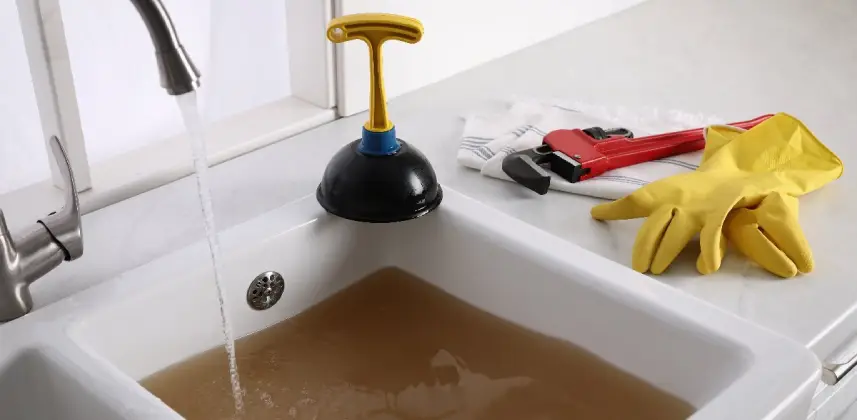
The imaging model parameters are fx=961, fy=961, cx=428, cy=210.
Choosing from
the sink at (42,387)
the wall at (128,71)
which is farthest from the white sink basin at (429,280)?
the wall at (128,71)

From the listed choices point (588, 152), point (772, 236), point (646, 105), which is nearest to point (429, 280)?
point (588, 152)

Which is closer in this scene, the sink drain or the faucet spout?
the faucet spout

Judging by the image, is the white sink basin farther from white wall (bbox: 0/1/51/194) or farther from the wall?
white wall (bbox: 0/1/51/194)

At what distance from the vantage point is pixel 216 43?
2770 millimetres

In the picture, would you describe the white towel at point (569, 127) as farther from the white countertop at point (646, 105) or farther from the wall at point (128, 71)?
the wall at point (128, 71)

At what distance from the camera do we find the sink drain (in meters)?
0.98

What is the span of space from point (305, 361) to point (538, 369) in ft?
0.75

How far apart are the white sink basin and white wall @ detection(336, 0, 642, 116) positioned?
31cm

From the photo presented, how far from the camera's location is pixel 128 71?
2719 millimetres

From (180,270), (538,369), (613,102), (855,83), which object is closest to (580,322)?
(538,369)

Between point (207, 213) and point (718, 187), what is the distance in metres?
0.53

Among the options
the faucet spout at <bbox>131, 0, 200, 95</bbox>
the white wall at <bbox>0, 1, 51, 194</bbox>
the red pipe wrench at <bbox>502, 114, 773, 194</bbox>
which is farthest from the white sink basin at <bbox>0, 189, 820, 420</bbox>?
the white wall at <bbox>0, 1, 51, 194</bbox>

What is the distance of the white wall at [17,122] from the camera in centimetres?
259

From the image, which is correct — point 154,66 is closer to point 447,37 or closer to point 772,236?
point 447,37
